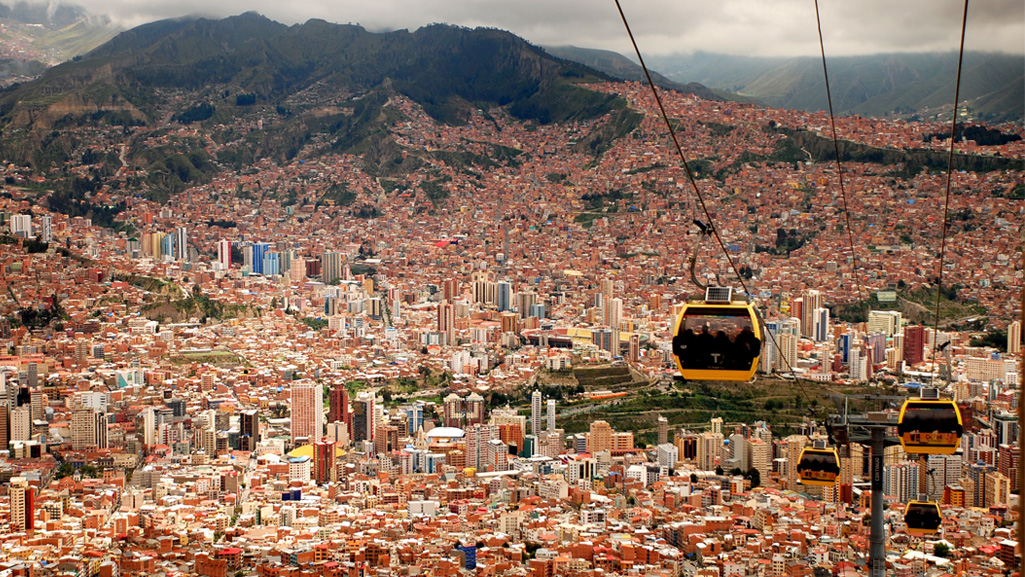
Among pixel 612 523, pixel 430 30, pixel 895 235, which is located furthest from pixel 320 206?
pixel 612 523

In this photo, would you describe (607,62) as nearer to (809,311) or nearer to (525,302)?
(525,302)

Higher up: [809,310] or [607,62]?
[607,62]

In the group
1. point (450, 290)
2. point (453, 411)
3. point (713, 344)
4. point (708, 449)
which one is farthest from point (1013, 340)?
point (713, 344)

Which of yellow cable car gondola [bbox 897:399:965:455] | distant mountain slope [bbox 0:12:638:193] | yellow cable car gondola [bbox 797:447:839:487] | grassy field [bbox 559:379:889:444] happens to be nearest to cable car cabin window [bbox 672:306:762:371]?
yellow cable car gondola [bbox 897:399:965:455]

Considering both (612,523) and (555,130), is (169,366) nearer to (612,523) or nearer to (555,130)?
(612,523)

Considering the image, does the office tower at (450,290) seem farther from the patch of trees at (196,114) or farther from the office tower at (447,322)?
the patch of trees at (196,114)

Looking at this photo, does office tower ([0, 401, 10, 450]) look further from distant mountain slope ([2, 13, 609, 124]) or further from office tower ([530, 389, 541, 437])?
distant mountain slope ([2, 13, 609, 124])
